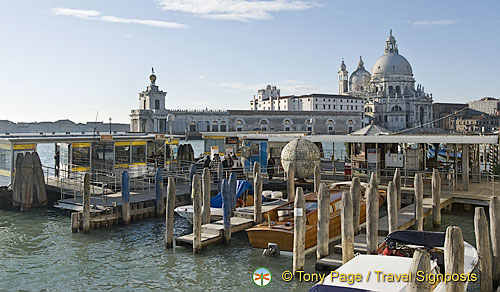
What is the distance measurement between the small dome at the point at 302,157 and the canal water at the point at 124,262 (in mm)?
6920

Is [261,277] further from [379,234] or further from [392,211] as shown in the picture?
[392,211]

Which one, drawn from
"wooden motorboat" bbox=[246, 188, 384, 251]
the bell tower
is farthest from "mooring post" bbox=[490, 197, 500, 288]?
the bell tower

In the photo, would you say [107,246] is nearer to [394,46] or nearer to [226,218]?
[226,218]

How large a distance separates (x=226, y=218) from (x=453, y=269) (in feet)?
25.0

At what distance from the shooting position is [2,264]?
13.1 meters

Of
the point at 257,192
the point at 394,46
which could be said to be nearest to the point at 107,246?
the point at 257,192

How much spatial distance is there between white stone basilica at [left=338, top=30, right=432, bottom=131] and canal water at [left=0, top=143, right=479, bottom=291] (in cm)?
12396

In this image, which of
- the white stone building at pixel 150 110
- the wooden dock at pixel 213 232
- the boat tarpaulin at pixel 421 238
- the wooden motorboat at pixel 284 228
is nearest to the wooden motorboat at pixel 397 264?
the boat tarpaulin at pixel 421 238

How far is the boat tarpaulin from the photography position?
36.0 feet

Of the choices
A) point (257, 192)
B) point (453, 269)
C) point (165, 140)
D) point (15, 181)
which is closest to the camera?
point (453, 269)

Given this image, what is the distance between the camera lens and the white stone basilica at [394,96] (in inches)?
5300

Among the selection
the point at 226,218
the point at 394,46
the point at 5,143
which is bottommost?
the point at 226,218

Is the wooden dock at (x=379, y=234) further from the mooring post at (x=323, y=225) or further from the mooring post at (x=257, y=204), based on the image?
the mooring post at (x=257, y=204)

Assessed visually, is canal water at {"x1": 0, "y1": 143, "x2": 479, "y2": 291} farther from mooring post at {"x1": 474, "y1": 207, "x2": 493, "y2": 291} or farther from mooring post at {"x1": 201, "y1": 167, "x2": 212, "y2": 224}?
mooring post at {"x1": 201, "y1": 167, "x2": 212, "y2": 224}
